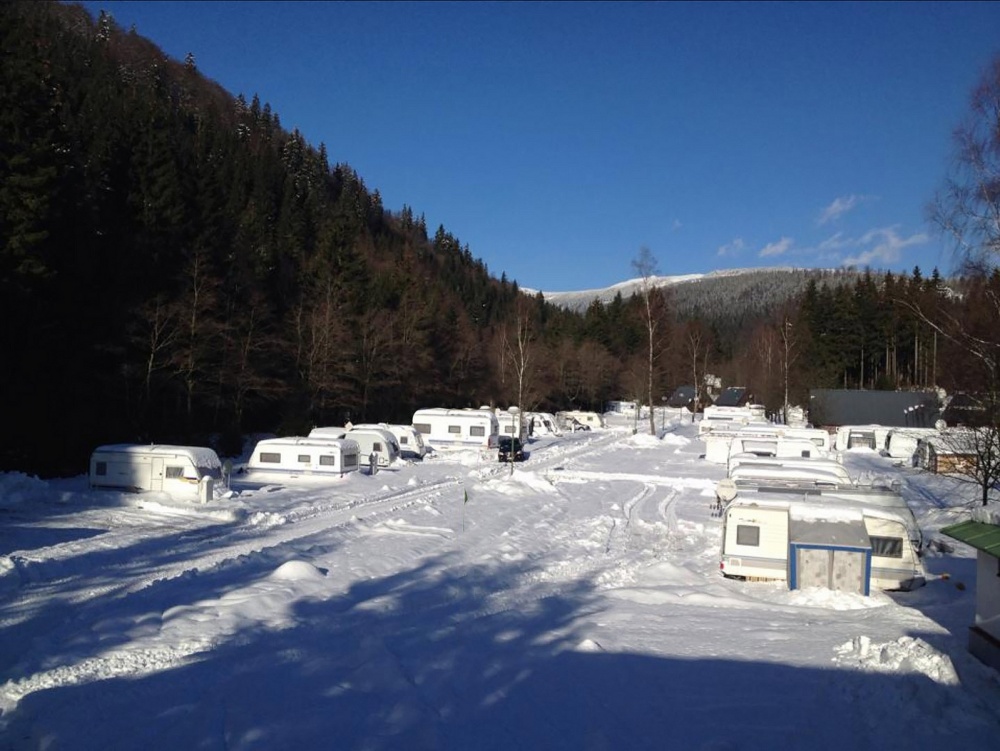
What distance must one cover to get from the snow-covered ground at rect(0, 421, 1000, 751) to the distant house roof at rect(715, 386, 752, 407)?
72.1 m

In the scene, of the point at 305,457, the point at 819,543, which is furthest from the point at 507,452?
the point at 819,543

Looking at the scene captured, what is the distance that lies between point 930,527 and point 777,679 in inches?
574

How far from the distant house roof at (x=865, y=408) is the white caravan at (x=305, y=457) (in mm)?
41895

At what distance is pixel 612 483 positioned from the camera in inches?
1110

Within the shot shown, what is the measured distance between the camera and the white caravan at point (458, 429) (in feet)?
130

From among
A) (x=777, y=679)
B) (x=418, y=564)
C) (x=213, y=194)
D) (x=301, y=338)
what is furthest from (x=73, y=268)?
(x=777, y=679)

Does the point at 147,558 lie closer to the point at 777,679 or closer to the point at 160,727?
the point at 160,727

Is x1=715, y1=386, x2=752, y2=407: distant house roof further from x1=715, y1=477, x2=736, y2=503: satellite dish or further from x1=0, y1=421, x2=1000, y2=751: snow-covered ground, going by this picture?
x1=0, y1=421, x2=1000, y2=751: snow-covered ground

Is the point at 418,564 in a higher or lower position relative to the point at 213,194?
lower

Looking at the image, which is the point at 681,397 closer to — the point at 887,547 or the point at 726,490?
the point at 726,490

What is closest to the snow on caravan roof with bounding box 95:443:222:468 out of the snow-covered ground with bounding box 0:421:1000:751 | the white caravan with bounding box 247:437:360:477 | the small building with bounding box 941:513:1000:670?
the snow-covered ground with bounding box 0:421:1000:751

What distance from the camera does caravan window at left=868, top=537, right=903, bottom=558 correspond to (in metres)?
14.0

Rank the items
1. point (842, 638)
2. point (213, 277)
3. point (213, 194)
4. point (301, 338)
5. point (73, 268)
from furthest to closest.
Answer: point (301, 338) < point (213, 194) < point (213, 277) < point (73, 268) < point (842, 638)

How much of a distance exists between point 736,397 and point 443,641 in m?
82.9
